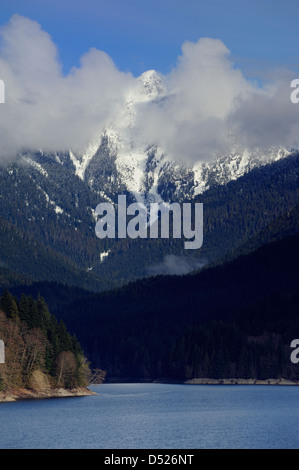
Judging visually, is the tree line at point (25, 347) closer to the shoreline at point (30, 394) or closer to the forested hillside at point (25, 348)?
the forested hillside at point (25, 348)

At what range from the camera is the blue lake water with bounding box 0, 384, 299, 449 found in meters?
128

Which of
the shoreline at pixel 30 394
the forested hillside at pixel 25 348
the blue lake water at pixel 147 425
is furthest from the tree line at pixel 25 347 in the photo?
the blue lake water at pixel 147 425

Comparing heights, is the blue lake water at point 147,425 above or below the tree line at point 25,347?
below

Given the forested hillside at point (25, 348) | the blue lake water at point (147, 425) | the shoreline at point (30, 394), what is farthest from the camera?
the forested hillside at point (25, 348)

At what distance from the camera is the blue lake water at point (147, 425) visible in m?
128

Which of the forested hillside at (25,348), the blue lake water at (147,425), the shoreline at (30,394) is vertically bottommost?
the blue lake water at (147,425)

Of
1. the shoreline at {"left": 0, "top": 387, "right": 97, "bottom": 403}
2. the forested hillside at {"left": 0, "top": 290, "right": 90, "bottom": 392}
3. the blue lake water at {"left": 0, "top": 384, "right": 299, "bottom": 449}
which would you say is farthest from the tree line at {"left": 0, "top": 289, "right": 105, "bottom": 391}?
the blue lake water at {"left": 0, "top": 384, "right": 299, "bottom": 449}

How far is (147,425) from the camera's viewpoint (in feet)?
498

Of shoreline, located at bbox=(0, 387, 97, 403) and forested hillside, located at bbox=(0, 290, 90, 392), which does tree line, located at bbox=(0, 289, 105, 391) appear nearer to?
forested hillside, located at bbox=(0, 290, 90, 392)

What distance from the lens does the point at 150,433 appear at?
14025 cm
